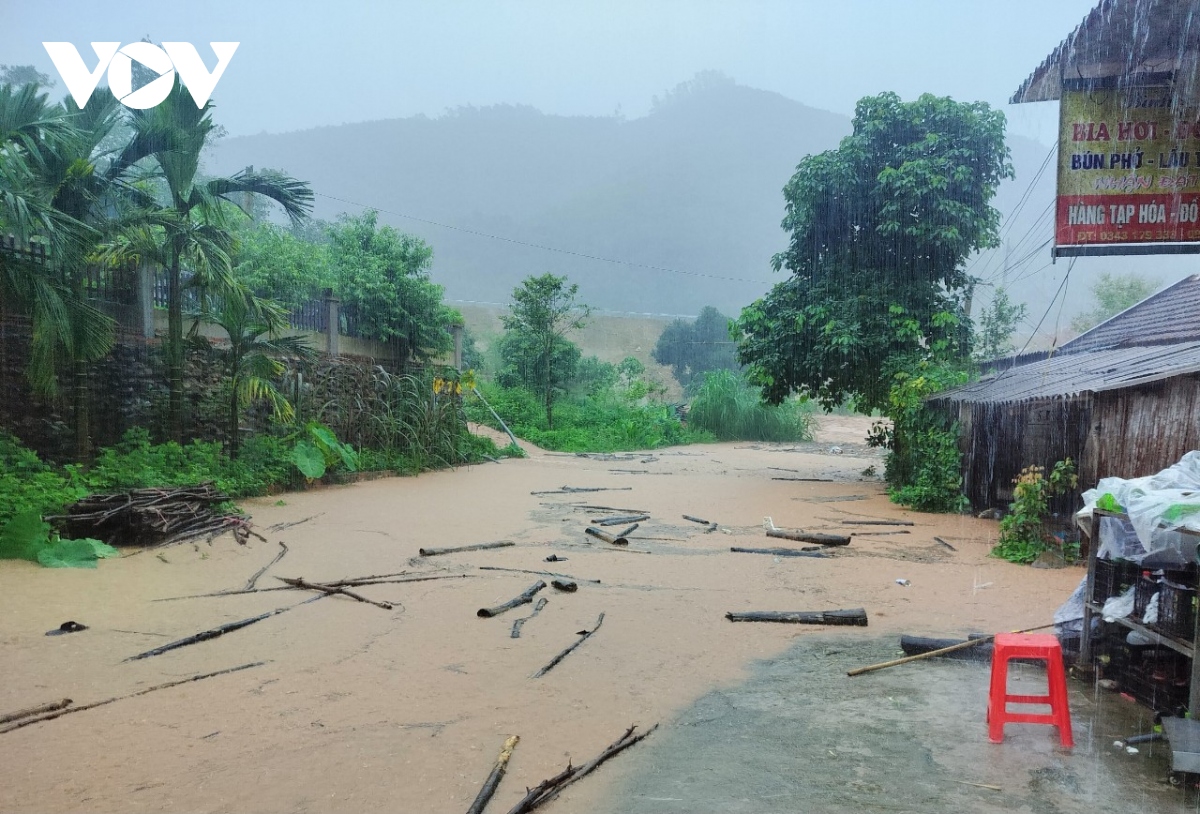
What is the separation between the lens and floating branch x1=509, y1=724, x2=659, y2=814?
3172 mm

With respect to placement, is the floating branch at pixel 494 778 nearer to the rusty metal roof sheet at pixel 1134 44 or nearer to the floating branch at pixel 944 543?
the rusty metal roof sheet at pixel 1134 44

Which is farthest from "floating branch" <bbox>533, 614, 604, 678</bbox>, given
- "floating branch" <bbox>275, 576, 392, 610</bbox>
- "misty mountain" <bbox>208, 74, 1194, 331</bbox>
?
"misty mountain" <bbox>208, 74, 1194, 331</bbox>

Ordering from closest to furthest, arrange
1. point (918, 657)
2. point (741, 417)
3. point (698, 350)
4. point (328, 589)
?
point (918, 657), point (328, 589), point (741, 417), point (698, 350)

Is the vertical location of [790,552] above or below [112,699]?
above

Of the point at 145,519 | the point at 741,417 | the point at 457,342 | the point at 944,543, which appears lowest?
the point at 944,543

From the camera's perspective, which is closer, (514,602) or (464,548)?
(514,602)

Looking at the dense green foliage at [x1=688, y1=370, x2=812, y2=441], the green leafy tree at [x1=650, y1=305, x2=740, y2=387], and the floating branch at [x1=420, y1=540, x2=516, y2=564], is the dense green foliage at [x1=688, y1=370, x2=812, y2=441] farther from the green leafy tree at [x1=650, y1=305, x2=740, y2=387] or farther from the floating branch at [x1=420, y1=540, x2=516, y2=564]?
the floating branch at [x1=420, y1=540, x2=516, y2=564]

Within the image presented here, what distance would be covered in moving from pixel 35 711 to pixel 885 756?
428 cm

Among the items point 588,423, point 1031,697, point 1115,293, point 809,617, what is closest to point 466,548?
point 809,617

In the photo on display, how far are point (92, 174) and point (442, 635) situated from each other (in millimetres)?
8347

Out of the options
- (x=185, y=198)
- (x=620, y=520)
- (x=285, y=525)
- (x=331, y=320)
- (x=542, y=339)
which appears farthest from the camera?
(x=542, y=339)

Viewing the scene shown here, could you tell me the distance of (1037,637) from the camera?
4062 millimetres

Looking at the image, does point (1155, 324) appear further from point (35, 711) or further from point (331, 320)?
point (331, 320)

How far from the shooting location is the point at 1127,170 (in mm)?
5395
